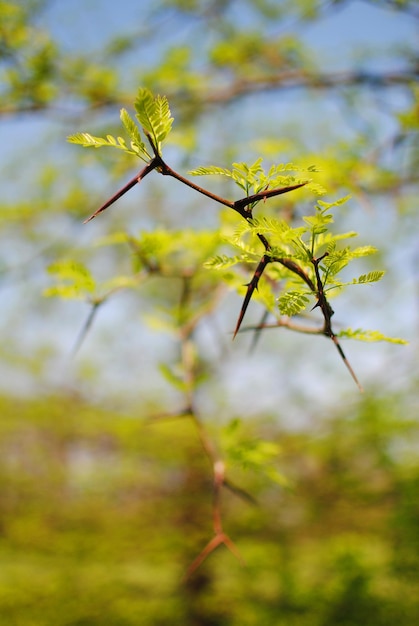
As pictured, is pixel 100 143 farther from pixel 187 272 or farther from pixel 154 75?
pixel 154 75

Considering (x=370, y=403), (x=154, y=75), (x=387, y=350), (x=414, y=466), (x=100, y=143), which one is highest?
(x=154, y=75)

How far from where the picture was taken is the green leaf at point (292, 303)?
2.38 feet

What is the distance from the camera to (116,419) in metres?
6.98

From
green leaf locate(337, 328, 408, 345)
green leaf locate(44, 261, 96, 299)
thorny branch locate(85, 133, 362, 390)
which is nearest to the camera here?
thorny branch locate(85, 133, 362, 390)

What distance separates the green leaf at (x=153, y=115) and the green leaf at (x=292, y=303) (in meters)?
0.30

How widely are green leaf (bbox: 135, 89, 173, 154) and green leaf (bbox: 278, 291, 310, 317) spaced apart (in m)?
0.30

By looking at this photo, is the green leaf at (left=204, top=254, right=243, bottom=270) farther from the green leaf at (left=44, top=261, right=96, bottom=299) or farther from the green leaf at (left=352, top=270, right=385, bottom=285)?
the green leaf at (left=44, top=261, right=96, bottom=299)

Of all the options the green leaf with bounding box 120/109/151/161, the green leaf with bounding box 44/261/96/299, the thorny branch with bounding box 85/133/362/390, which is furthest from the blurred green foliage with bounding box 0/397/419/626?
the green leaf with bounding box 120/109/151/161

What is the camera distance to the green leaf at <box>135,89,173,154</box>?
0.57m

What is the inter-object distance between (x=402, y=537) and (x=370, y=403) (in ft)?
4.19

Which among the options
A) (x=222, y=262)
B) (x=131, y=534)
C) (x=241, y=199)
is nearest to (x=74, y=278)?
(x=222, y=262)

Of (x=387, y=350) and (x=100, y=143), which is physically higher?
(x=387, y=350)

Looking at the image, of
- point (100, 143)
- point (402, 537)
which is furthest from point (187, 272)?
point (402, 537)

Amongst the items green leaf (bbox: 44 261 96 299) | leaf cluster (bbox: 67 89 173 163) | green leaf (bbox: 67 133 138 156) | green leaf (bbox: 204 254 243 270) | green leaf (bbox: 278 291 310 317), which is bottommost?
green leaf (bbox: 278 291 310 317)
